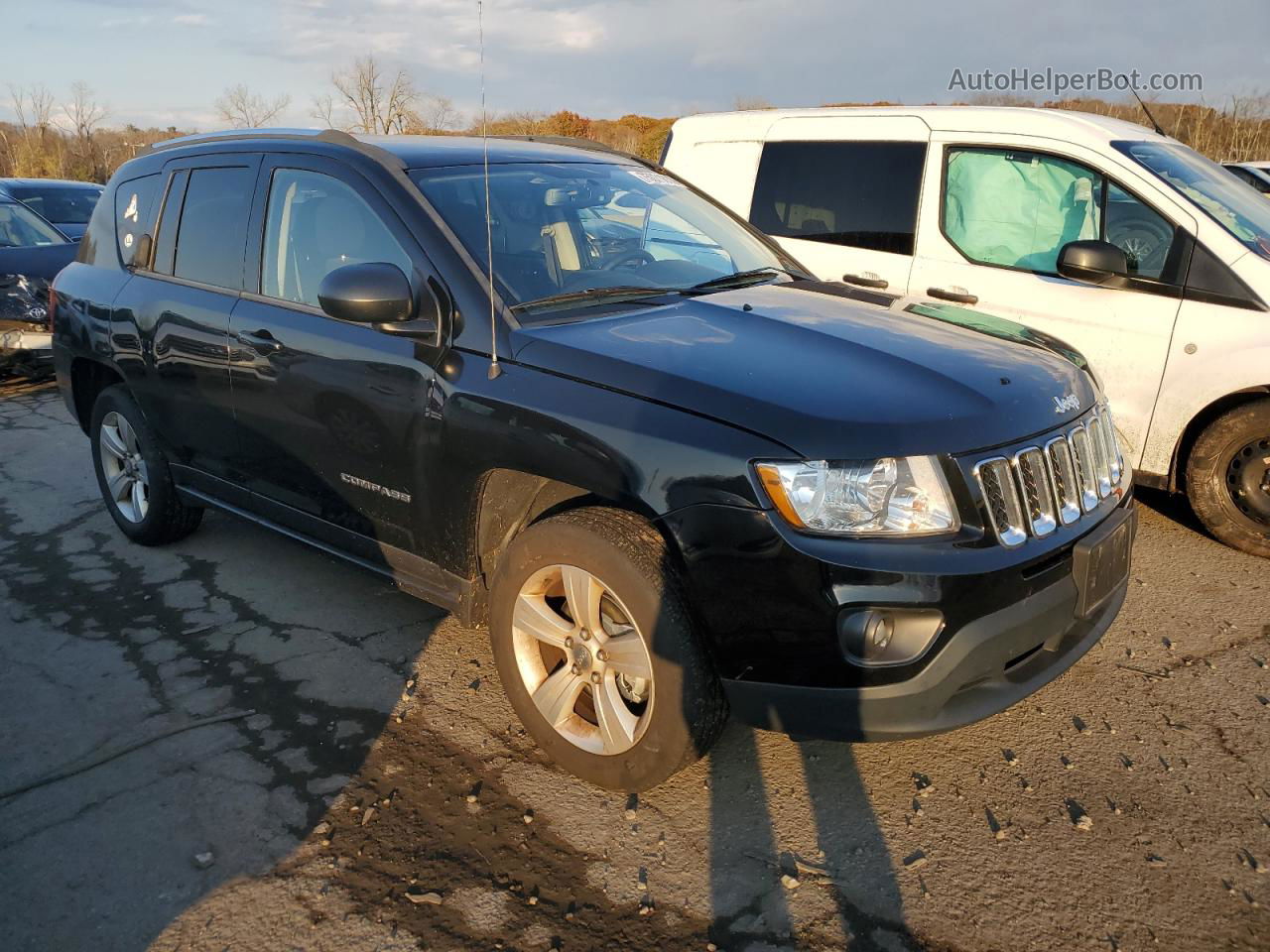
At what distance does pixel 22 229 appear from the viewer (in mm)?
9250

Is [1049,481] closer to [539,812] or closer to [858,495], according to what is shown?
[858,495]

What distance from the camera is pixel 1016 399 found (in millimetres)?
2699

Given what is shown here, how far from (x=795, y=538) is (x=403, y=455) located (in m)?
1.42

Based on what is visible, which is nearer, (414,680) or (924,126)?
(414,680)

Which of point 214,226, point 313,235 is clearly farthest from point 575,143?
point 214,226

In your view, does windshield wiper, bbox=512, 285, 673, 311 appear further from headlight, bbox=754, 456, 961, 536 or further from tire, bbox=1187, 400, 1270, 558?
tire, bbox=1187, 400, 1270, 558

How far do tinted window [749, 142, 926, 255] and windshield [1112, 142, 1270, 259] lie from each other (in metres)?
1.09

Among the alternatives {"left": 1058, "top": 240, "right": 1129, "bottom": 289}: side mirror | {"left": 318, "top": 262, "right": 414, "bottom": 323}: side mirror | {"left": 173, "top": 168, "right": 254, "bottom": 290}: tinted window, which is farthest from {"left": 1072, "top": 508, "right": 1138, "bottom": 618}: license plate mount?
{"left": 173, "top": 168, "right": 254, "bottom": 290}: tinted window

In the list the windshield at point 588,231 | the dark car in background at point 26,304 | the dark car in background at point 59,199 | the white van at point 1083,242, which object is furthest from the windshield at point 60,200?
the windshield at point 588,231

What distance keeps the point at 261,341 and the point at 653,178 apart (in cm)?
176

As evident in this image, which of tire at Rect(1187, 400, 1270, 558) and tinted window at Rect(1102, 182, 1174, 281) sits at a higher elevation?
tinted window at Rect(1102, 182, 1174, 281)

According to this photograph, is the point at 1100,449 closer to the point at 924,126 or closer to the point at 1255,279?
the point at 1255,279

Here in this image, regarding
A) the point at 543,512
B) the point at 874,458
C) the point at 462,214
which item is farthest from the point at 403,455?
the point at 874,458

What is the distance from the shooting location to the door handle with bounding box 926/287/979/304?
15.7 ft
